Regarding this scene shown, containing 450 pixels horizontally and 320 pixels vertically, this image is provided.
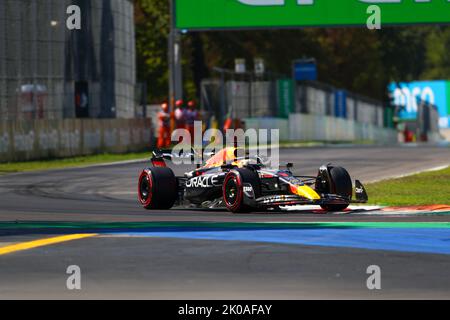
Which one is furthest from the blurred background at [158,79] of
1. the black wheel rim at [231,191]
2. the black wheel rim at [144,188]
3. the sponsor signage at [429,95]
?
the sponsor signage at [429,95]

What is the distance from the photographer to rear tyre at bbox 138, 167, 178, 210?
18734 millimetres

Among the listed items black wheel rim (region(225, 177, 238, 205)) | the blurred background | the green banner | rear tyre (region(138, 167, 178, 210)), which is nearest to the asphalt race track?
rear tyre (region(138, 167, 178, 210))

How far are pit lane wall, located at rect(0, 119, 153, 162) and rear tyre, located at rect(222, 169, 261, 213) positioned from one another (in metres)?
15.6

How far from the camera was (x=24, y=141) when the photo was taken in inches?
1326

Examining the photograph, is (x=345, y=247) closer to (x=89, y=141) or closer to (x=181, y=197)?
(x=181, y=197)

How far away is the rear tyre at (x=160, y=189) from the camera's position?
1873cm

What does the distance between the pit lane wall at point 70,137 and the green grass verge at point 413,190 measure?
11934mm

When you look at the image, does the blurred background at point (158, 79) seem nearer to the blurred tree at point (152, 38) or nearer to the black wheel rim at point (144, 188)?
the blurred tree at point (152, 38)

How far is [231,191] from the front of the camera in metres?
17.9

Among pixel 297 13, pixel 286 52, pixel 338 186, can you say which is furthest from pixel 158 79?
pixel 338 186
